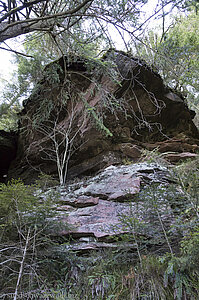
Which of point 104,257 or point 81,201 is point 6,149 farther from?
point 104,257

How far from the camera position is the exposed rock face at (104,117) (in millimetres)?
5465

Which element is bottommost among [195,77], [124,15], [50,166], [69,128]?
[50,166]

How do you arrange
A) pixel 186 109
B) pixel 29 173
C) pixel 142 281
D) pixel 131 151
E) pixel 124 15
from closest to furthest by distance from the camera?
1. pixel 142 281
2. pixel 124 15
3. pixel 131 151
4. pixel 186 109
5. pixel 29 173

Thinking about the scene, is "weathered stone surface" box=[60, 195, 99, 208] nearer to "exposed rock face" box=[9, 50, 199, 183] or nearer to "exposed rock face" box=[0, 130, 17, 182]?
"exposed rock face" box=[9, 50, 199, 183]

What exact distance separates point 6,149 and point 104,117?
4360 millimetres

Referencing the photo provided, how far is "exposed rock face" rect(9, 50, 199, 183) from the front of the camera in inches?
215

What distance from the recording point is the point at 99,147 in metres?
5.80

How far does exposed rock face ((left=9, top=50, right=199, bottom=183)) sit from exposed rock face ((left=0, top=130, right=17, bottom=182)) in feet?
3.96

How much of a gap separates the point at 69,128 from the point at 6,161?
3.58 meters

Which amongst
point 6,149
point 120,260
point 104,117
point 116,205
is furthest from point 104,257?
point 6,149

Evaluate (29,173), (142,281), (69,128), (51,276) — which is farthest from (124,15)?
(29,173)

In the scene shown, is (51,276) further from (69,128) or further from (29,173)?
(29,173)

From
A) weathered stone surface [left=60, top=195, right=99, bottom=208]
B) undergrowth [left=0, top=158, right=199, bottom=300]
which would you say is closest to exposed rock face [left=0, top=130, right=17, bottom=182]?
weathered stone surface [left=60, top=195, right=99, bottom=208]

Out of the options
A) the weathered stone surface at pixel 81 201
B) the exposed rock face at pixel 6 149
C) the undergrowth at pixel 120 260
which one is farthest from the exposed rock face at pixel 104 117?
the undergrowth at pixel 120 260
